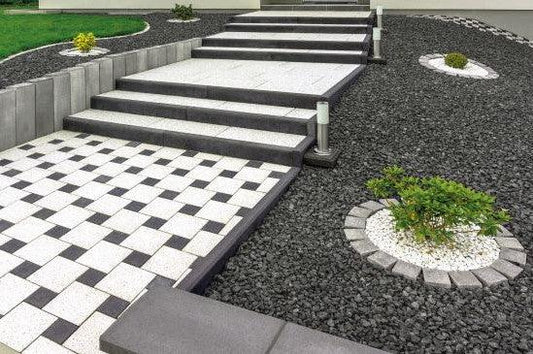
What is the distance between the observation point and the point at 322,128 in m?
4.96

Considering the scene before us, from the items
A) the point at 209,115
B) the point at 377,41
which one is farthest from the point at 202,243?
the point at 377,41

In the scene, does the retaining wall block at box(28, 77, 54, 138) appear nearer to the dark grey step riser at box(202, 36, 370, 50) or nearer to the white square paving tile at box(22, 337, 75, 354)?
the white square paving tile at box(22, 337, 75, 354)

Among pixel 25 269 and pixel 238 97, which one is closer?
pixel 25 269

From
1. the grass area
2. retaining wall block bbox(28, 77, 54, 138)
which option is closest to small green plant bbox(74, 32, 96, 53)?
the grass area

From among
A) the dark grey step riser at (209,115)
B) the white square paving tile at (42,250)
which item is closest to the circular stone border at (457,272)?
the dark grey step riser at (209,115)

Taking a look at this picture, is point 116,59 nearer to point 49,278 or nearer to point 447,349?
point 49,278

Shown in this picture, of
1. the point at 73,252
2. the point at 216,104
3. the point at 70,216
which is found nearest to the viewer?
the point at 73,252

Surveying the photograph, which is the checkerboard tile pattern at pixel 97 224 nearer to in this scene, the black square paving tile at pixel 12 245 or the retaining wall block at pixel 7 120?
the black square paving tile at pixel 12 245

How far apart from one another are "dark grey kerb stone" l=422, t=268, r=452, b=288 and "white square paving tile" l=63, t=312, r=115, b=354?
7.50 feet

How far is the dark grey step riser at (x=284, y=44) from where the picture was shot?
29.7ft

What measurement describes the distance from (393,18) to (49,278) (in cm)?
1357

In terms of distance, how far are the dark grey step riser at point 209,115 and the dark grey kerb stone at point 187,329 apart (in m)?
3.43

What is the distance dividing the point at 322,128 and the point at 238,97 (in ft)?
6.91

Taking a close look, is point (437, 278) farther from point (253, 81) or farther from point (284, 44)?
point (284, 44)
